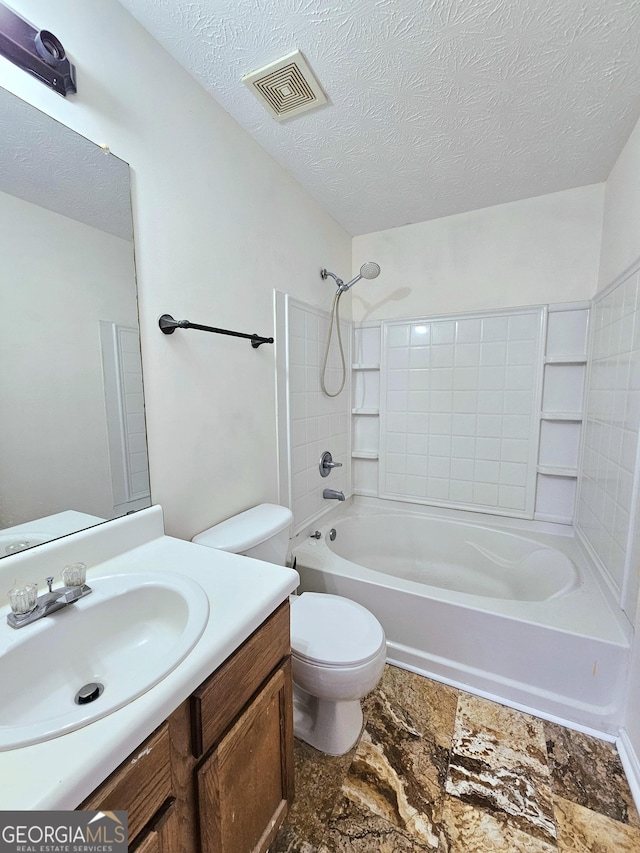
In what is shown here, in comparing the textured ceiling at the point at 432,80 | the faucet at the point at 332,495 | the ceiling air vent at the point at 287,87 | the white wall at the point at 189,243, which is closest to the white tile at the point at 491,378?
the textured ceiling at the point at 432,80

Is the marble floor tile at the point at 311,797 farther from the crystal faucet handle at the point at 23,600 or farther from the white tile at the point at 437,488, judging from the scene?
the white tile at the point at 437,488

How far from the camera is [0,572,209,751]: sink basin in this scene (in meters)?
0.58

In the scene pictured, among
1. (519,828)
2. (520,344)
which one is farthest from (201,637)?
(520,344)

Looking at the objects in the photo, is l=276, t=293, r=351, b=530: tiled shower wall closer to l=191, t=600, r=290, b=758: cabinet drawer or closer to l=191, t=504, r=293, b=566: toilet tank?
l=191, t=504, r=293, b=566: toilet tank

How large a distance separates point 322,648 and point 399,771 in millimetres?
507

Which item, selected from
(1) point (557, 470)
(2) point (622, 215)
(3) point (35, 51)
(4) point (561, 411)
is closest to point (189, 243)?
(3) point (35, 51)

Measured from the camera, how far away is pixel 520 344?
2096 millimetres

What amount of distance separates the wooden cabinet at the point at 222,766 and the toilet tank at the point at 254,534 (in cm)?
43

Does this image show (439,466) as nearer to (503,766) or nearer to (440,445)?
(440,445)

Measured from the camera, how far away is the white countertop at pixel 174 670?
45cm

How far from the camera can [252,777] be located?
816 millimetres

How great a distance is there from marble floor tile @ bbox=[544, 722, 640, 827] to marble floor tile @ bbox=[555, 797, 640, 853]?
24 mm

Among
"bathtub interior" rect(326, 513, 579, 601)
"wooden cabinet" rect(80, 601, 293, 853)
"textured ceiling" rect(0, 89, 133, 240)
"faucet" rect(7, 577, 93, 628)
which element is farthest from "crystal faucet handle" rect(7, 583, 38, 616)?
"bathtub interior" rect(326, 513, 579, 601)

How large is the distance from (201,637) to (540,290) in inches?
91.7
